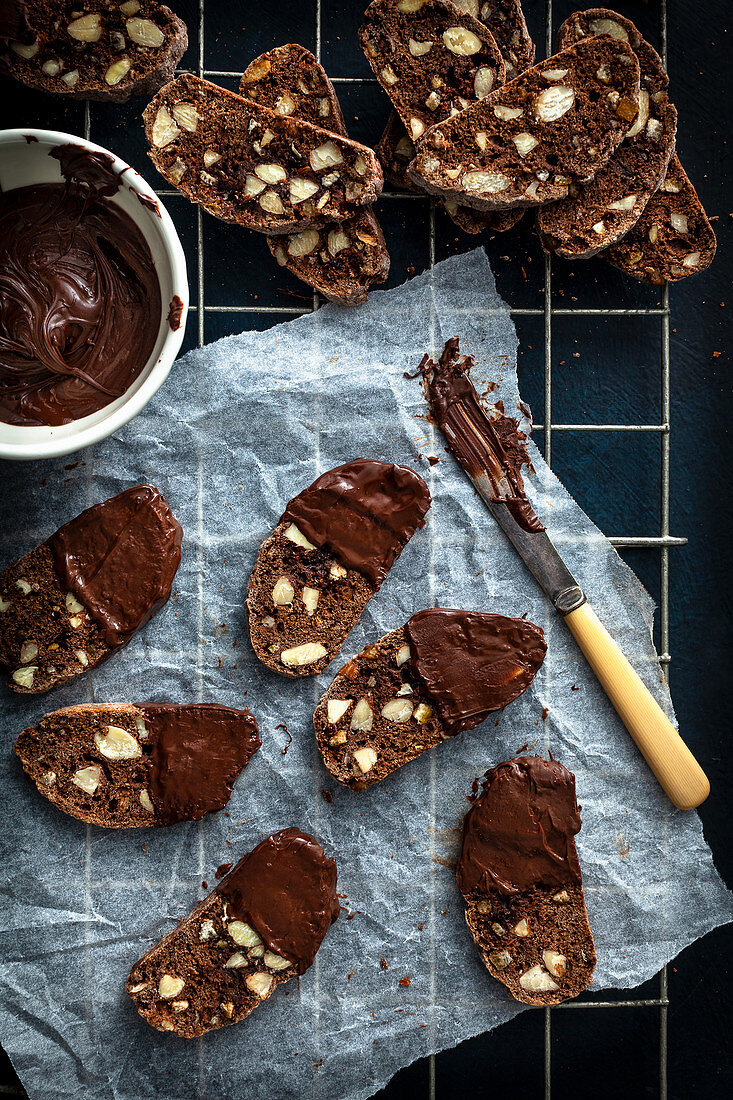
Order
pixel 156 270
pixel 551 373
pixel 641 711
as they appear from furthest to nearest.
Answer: pixel 551 373, pixel 641 711, pixel 156 270

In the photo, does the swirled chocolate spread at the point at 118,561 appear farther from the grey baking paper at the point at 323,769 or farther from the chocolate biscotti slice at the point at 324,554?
the chocolate biscotti slice at the point at 324,554

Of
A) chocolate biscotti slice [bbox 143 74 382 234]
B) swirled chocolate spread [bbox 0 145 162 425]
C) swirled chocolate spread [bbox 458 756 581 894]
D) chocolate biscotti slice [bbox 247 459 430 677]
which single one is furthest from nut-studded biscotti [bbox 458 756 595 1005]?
chocolate biscotti slice [bbox 143 74 382 234]

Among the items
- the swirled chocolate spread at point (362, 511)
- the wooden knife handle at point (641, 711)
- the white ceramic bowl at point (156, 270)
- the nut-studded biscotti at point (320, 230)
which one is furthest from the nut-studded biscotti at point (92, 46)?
the wooden knife handle at point (641, 711)

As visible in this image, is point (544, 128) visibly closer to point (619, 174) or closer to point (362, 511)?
point (619, 174)

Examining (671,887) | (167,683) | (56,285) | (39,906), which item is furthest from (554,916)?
(56,285)

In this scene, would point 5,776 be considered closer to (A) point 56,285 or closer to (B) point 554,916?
(A) point 56,285

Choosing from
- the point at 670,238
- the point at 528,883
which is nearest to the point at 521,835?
the point at 528,883

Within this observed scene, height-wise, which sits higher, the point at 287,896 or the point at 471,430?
the point at 471,430
